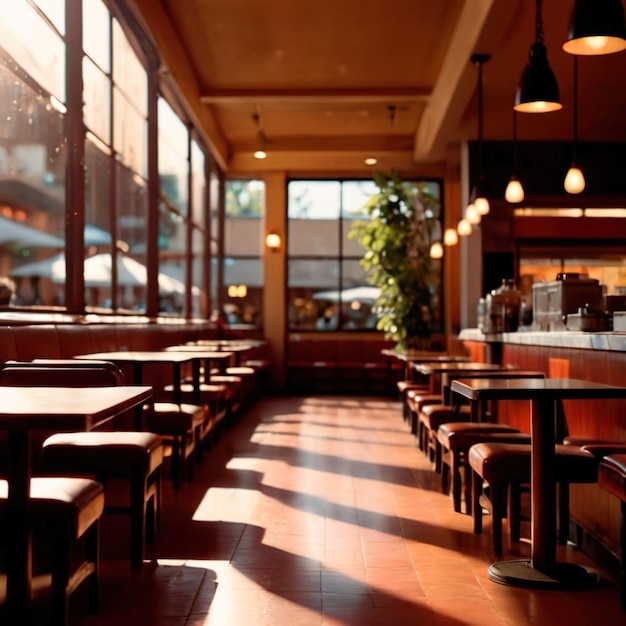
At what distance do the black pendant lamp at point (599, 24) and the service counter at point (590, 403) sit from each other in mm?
1396

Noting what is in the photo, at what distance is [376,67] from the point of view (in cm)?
1002

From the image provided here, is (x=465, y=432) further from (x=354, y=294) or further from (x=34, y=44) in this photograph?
(x=354, y=294)

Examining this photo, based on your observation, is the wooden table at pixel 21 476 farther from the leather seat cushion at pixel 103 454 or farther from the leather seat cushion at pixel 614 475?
the leather seat cushion at pixel 614 475

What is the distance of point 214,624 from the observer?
3.04 meters

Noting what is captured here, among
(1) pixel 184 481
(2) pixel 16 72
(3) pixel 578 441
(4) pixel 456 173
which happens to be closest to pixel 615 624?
(3) pixel 578 441

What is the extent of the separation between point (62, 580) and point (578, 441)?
8.12 feet

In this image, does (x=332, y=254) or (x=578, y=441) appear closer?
(x=578, y=441)

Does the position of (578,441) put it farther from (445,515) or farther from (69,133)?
(69,133)

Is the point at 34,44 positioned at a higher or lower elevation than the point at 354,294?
higher

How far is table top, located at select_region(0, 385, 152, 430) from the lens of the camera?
2.43 metres

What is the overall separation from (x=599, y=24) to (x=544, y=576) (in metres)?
2.49

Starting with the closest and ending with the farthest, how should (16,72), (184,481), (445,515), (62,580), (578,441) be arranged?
(62,580) < (578,441) < (445,515) < (16,72) < (184,481)

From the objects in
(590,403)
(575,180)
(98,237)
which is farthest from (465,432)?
(98,237)

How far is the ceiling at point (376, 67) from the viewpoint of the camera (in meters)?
8.18
